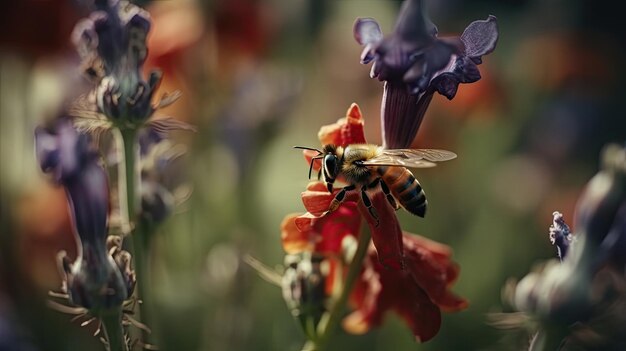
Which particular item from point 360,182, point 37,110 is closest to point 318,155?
point 360,182

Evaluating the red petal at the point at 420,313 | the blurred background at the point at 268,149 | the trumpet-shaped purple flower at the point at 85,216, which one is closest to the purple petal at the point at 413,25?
the red petal at the point at 420,313

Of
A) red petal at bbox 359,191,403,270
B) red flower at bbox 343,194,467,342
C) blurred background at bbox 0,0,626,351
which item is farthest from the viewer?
blurred background at bbox 0,0,626,351

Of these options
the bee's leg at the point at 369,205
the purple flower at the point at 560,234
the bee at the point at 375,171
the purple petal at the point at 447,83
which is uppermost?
the purple petal at the point at 447,83

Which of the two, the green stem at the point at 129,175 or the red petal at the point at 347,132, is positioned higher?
the red petal at the point at 347,132

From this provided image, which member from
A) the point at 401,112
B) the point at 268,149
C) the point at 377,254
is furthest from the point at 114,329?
the point at 268,149

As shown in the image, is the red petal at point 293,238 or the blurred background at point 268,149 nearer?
the red petal at point 293,238

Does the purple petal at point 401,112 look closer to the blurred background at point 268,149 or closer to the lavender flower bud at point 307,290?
the lavender flower bud at point 307,290

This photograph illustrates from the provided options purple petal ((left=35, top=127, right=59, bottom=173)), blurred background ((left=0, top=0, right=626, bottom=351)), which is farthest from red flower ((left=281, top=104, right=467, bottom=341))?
blurred background ((left=0, top=0, right=626, bottom=351))

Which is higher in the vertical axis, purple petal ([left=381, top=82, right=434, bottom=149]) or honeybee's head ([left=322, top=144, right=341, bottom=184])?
purple petal ([left=381, top=82, right=434, bottom=149])

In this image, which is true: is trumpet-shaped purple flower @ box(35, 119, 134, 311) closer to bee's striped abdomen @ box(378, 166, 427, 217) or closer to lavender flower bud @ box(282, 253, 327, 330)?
lavender flower bud @ box(282, 253, 327, 330)
